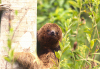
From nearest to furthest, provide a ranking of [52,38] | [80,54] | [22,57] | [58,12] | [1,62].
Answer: [1,62]
[22,57]
[80,54]
[52,38]
[58,12]

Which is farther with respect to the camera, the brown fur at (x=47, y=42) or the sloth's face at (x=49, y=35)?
the sloth's face at (x=49, y=35)

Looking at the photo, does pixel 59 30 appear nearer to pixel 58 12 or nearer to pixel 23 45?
pixel 23 45

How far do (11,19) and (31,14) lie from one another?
289 millimetres

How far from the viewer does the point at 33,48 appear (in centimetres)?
197

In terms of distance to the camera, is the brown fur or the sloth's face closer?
the brown fur

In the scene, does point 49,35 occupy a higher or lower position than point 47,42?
higher

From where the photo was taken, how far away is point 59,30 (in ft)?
9.62

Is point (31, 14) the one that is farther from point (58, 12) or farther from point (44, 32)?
point (58, 12)

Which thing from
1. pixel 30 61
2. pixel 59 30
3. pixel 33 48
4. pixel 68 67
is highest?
pixel 59 30

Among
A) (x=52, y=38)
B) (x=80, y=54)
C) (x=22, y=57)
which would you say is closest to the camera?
(x=22, y=57)

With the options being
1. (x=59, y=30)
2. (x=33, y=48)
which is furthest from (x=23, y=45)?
(x=59, y=30)

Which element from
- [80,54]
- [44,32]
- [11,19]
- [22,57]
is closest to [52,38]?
[44,32]

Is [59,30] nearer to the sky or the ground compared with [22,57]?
nearer to the sky

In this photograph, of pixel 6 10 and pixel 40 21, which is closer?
pixel 6 10
